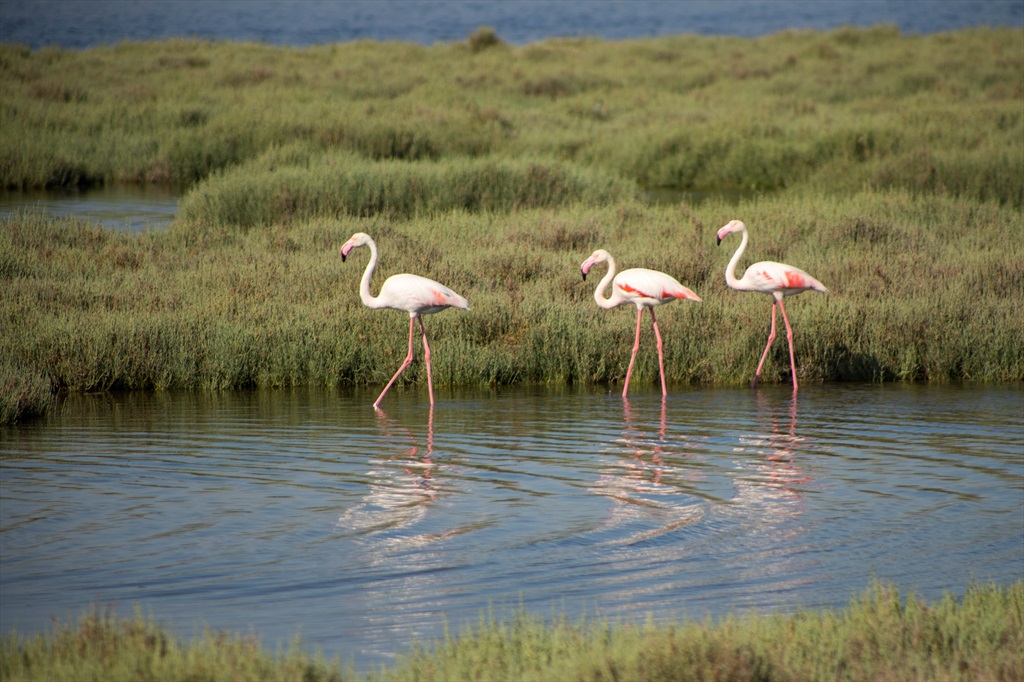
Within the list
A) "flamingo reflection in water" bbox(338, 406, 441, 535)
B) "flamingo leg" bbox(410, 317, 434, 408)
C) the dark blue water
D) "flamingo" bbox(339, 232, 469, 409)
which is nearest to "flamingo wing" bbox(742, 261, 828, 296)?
"flamingo" bbox(339, 232, 469, 409)

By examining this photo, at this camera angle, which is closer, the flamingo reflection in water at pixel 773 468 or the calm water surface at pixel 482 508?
the calm water surface at pixel 482 508

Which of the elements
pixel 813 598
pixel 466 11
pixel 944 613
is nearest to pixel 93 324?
pixel 813 598

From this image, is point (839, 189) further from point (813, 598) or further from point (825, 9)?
point (825, 9)

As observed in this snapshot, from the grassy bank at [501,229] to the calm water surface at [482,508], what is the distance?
827mm

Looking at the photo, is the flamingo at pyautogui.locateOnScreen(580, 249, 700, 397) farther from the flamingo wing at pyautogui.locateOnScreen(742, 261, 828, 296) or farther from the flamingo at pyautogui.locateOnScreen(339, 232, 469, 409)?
the flamingo at pyautogui.locateOnScreen(339, 232, 469, 409)

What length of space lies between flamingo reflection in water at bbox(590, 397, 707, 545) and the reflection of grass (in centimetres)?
175

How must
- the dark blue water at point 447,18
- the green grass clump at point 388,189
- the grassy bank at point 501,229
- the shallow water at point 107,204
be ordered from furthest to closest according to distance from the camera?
the dark blue water at point 447,18 → the shallow water at point 107,204 → the green grass clump at point 388,189 → the grassy bank at point 501,229

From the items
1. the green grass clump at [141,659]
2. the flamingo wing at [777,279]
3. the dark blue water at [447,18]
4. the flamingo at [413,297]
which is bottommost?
the green grass clump at [141,659]

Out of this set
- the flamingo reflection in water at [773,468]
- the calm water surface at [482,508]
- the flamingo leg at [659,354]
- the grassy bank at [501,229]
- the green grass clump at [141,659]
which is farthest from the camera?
the grassy bank at [501,229]

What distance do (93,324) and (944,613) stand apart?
781cm

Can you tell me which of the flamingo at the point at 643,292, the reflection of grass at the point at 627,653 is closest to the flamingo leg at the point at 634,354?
the flamingo at the point at 643,292

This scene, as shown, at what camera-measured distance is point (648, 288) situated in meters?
10.1

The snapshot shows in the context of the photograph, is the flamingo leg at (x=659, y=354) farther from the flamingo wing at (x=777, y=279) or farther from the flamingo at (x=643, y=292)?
the flamingo wing at (x=777, y=279)

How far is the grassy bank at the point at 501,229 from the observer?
1055 centimetres
